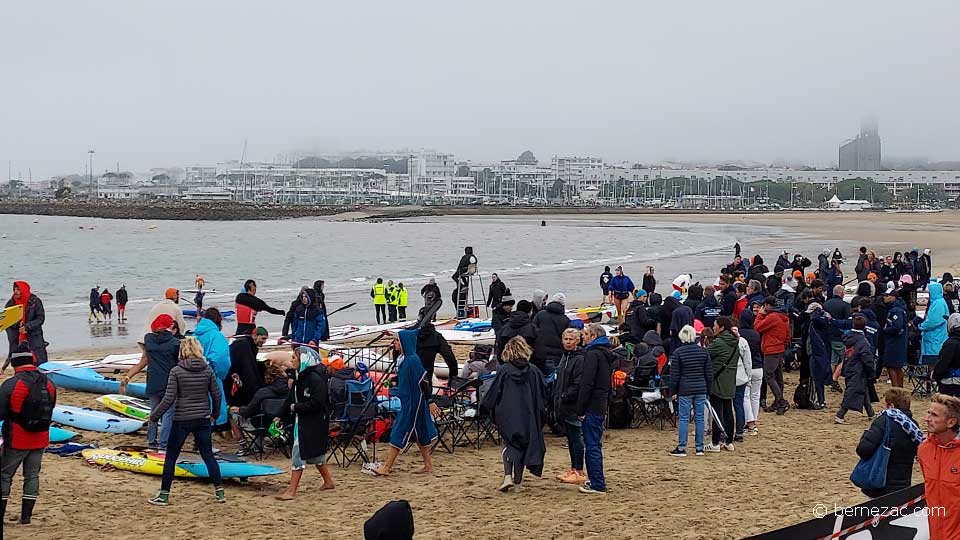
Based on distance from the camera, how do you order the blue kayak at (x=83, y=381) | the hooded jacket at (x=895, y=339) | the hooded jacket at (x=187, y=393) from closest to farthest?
the hooded jacket at (x=187, y=393), the hooded jacket at (x=895, y=339), the blue kayak at (x=83, y=381)

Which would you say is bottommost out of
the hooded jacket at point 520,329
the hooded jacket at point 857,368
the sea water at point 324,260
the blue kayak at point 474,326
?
the sea water at point 324,260

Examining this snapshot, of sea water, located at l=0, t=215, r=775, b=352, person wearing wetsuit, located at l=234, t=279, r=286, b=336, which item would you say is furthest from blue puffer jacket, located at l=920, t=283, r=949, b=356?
sea water, located at l=0, t=215, r=775, b=352

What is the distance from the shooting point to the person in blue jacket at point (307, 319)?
14.1 metres

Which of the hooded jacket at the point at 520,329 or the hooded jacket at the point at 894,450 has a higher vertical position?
the hooded jacket at the point at 520,329

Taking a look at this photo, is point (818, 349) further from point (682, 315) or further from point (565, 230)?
point (565, 230)

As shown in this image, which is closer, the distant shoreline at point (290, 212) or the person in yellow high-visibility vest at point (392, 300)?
the person in yellow high-visibility vest at point (392, 300)

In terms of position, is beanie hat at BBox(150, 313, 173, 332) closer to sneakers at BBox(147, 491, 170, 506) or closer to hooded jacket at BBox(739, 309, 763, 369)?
sneakers at BBox(147, 491, 170, 506)

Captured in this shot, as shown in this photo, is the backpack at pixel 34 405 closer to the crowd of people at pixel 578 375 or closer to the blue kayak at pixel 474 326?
the crowd of people at pixel 578 375

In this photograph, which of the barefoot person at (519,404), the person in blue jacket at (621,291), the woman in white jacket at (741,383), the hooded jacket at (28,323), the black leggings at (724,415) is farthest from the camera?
the person in blue jacket at (621,291)

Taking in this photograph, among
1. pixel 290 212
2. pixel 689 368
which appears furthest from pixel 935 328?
pixel 290 212

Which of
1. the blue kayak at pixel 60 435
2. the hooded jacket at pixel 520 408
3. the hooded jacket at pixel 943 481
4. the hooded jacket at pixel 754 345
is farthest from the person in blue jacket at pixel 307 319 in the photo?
the hooded jacket at pixel 943 481

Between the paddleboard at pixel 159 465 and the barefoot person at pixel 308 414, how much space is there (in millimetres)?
577

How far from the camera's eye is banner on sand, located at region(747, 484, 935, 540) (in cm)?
496

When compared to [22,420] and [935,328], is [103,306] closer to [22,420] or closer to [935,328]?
[22,420]
